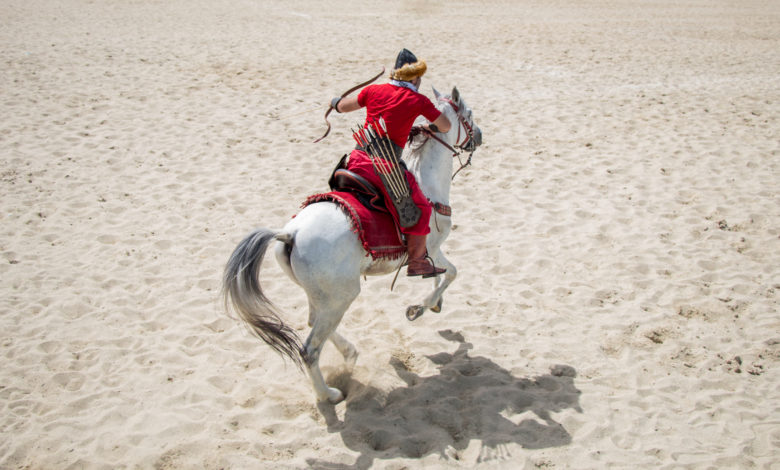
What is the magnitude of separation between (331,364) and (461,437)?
4.37 ft

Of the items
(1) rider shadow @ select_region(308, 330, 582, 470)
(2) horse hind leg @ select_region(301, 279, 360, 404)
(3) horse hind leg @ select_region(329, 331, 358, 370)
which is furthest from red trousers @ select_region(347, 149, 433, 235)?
(1) rider shadow @ select_region(308, 330, 582, 470)

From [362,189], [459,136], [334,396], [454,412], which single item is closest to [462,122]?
[459,136]

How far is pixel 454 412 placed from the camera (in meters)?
4.17

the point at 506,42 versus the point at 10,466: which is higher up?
the point at 506,42

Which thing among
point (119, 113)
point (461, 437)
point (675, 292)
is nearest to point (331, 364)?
point (461, 437)

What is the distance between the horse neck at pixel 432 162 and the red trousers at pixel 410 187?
253 millimetres

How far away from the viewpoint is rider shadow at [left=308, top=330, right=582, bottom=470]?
3879 millimetres

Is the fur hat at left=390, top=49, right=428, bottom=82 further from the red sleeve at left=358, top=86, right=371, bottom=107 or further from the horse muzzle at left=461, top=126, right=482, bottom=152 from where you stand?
the horse muzzle at left=461, top=126, right=482, bottom=152

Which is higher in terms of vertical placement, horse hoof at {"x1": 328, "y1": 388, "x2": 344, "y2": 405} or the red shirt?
the red shirt

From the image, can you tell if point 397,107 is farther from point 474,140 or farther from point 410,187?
point 474,140

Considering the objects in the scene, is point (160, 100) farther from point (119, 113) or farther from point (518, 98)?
point (518, 98)

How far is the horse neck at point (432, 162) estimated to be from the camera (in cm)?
444

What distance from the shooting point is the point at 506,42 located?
48.9ft

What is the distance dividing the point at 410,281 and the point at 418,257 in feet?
5.56
